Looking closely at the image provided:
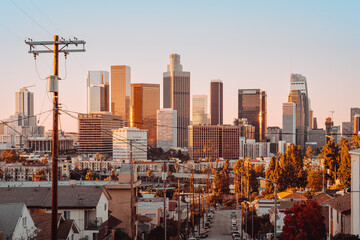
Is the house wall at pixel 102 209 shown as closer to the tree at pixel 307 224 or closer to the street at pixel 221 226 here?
the tree at pixel 307 224

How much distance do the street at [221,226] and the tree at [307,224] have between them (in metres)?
25.4

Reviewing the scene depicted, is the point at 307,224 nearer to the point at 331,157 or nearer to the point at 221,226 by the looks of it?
the point at 331,157

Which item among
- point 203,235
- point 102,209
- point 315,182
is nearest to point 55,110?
point 102,209

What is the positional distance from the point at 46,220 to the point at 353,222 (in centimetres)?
2015

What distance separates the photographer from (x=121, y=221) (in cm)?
4909

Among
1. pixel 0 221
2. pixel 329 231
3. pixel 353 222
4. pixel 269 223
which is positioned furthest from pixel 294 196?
pixel 0 221

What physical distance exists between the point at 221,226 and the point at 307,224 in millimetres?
40675

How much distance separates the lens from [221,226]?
8075 cm

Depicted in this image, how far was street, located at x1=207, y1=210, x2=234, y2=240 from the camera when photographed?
69.2m

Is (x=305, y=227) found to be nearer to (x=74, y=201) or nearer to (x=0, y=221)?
(x=74, y=201)

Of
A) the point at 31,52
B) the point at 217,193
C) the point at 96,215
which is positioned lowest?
the point at 217,193

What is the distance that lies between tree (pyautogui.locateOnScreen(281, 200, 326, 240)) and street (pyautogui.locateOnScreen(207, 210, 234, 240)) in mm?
25433

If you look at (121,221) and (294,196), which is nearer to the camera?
(121,221)

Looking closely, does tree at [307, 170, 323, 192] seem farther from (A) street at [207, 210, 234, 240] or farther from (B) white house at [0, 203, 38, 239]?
(B) white house at [0, 203, 38, 239]
